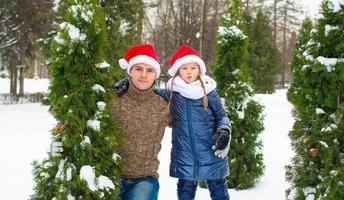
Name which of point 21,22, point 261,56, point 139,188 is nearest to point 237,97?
point 139,188

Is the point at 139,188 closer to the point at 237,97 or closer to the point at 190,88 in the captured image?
the point at 190,88

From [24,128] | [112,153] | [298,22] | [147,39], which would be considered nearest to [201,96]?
[112,153]

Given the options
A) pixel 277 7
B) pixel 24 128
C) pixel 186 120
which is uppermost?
pixel 277 7

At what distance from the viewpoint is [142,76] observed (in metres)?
3.66

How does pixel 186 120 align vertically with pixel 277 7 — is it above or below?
below

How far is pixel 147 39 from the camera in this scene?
40312mm

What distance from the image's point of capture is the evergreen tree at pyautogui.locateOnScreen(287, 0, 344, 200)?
3.75 m

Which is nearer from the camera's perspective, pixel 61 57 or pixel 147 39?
pixel 61 57

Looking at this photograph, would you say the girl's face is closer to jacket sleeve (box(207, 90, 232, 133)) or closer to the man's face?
jacket sleeve (box(207, 90, 232, 133))

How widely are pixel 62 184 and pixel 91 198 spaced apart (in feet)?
0.82

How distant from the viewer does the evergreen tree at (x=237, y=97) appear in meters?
6.46

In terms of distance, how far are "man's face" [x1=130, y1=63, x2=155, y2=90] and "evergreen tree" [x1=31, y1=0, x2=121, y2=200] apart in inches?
15.6

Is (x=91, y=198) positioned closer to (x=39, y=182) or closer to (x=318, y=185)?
(x=39, y=182)

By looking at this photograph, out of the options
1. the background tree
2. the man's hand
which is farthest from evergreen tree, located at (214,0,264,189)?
the background tree
